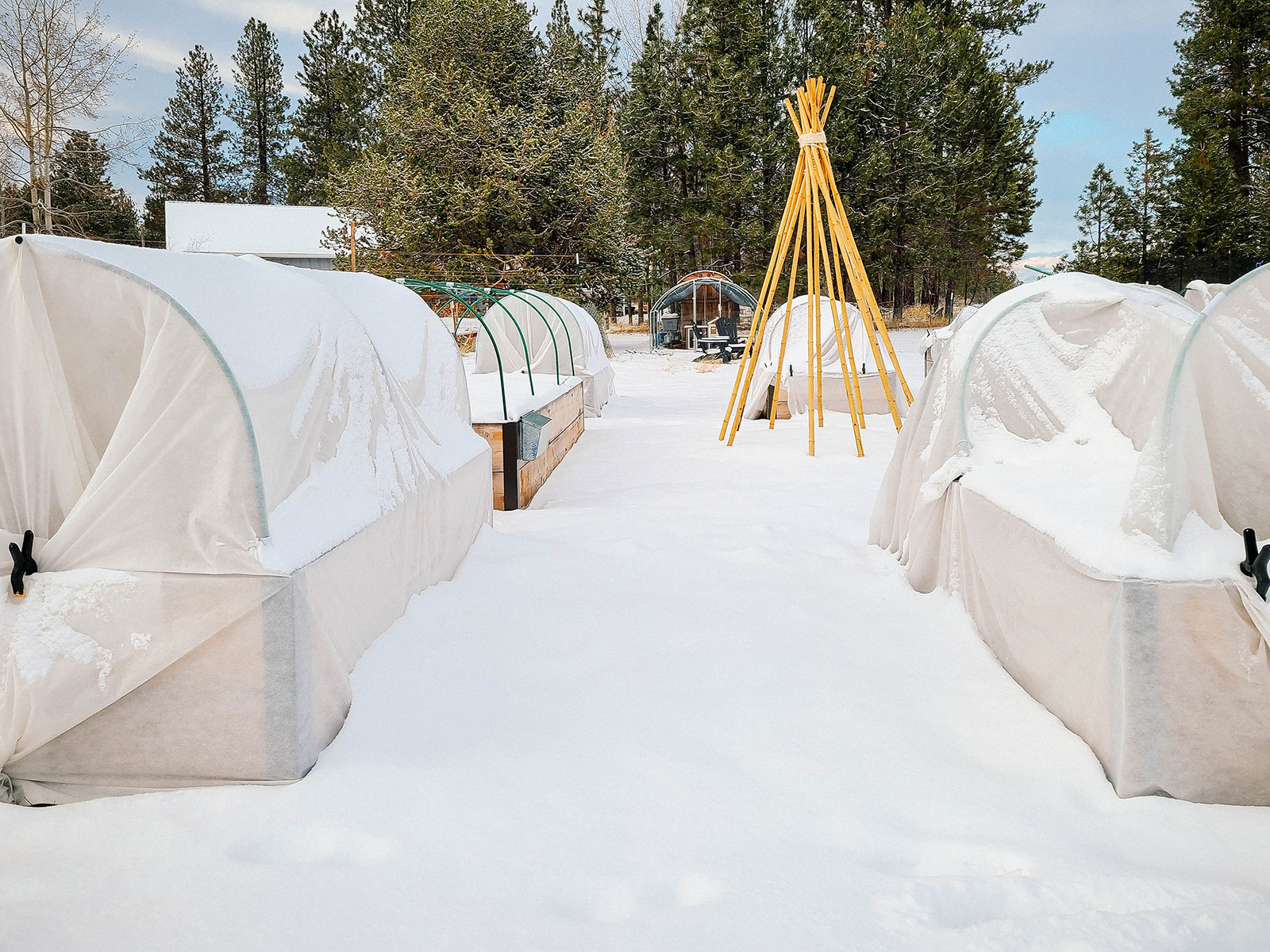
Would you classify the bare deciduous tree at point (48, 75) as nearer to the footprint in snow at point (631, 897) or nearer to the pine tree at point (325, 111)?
the pine tree at point (325, 111)

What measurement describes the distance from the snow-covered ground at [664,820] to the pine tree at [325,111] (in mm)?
24989

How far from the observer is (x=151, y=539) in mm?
2094

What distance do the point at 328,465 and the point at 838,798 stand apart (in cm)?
174

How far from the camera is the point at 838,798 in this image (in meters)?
2.11

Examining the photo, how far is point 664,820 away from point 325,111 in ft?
101

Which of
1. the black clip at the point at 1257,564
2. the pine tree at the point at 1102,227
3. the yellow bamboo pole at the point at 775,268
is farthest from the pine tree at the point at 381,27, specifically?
the black clip at the point at 1257,564

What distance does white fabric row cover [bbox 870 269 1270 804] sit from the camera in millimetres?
2027

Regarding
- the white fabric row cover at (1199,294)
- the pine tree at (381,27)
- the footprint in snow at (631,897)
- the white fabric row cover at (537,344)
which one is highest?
the pine tree at (381,27)

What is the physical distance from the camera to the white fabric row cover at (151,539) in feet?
6.73

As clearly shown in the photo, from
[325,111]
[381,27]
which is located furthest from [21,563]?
[325,111]

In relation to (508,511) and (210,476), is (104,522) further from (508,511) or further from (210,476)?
(508,511)

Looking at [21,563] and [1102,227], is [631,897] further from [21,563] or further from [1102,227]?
[1102,227]

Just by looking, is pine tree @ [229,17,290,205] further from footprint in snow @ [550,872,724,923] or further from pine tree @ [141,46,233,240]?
footprint in snow @ [550,872,724,923]

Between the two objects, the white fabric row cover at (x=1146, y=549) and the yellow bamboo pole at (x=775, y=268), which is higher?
the yellow bamboo pole at (x=775, y=268)
